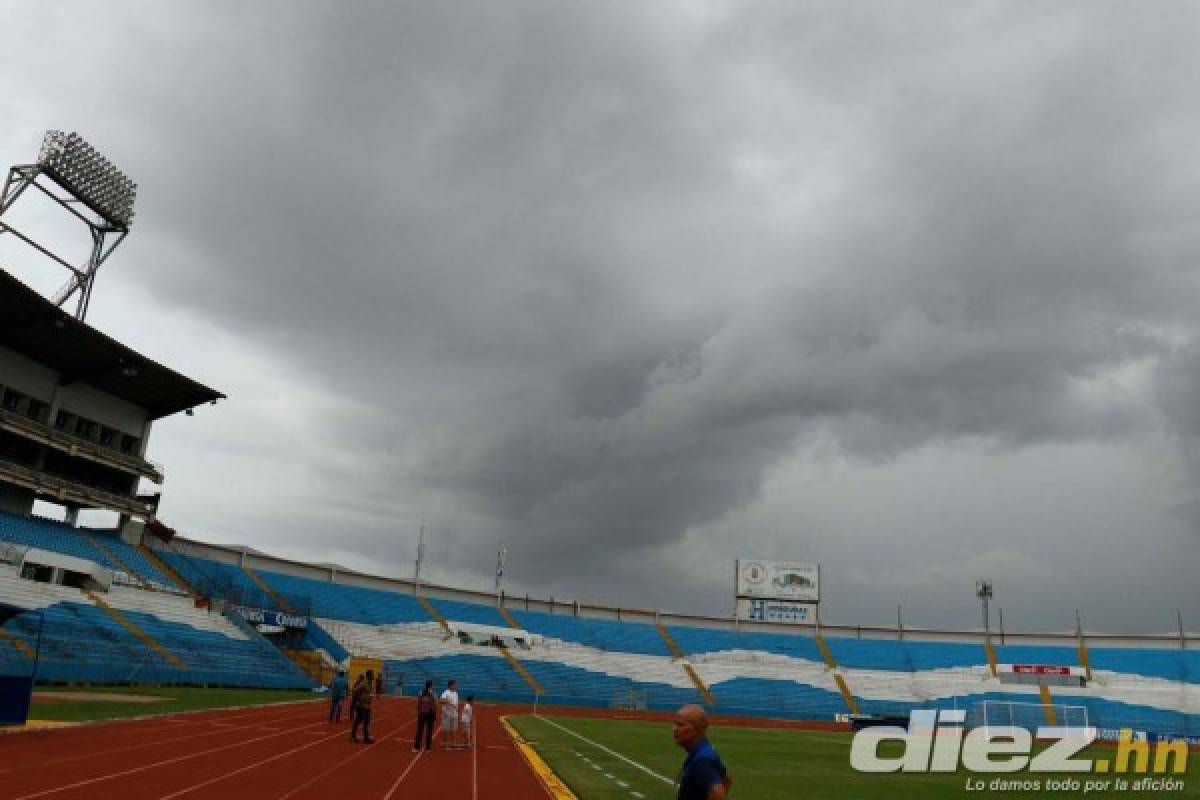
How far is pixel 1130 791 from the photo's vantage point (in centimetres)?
1800

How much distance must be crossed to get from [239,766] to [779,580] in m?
70.1

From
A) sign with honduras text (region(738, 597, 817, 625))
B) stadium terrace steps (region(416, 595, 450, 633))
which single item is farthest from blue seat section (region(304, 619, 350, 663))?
sign with honduras text (region(738, 597, 817, 625))

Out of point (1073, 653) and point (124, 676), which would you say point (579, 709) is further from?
point (1073, 653)

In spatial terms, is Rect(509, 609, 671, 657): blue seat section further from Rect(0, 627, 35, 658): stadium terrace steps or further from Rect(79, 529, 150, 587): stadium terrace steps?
Rect(0, 627, 35, 658): stadium terrace steps

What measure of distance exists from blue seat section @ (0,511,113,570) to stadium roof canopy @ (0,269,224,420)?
9.28m

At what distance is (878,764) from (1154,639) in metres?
67.0

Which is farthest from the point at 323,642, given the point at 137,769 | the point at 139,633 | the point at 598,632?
the point at 137,769

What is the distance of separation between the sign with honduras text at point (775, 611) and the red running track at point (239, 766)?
192 feet

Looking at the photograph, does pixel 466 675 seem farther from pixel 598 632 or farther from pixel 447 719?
pixel 447 719

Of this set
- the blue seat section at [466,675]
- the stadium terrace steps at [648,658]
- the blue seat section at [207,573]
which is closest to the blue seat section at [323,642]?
the stadium terrace steps at [648,658]

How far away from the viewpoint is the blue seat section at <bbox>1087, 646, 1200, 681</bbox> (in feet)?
224

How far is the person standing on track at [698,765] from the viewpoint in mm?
4992

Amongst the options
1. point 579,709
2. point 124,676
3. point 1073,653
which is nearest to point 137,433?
point 124,676

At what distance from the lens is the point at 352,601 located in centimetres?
6862
